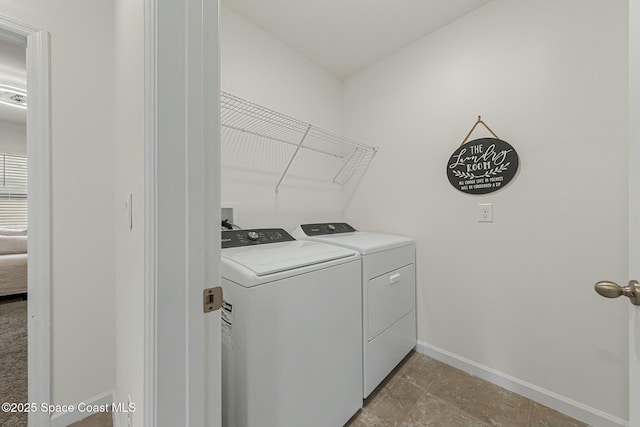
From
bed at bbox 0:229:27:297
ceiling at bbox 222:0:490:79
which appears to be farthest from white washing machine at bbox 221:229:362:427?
bed at bbox 0:229:27:297

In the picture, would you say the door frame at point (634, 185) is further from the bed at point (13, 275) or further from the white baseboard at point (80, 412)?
the bed at point (13, 275)

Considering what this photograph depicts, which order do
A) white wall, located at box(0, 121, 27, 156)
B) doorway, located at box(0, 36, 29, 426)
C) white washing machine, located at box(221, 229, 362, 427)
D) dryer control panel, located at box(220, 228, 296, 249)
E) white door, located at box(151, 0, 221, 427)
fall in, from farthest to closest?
white wall, located at box(0, 121, 27, 156) → doorway, located at box(0, 36, 29, 426) → dryer control panel, located at box(220, 228, 296, 249) → white washing machine, located at box(221, 229, 362, 427) → white door, located at box(151, 0, 221, 427)

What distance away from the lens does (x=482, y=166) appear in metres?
1.62

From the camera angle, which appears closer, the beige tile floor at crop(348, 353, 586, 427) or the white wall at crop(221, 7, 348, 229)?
the beige tile floor at crop(348, 353, 586, 427)

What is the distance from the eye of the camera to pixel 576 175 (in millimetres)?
1321

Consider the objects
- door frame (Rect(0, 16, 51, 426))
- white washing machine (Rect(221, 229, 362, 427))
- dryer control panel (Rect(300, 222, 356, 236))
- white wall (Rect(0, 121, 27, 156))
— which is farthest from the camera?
white wall (Rect(0, 121, 27, 156))

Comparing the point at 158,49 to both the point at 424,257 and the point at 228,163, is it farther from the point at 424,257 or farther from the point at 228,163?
the point at 424,257

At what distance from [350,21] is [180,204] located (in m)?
1.92

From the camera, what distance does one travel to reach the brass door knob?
612mm

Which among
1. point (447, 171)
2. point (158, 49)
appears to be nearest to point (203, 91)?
point (158, 49)

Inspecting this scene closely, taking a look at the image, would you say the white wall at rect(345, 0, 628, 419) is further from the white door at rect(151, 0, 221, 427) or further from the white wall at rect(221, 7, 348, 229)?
the white door at rect(151, 0, 221, 427)

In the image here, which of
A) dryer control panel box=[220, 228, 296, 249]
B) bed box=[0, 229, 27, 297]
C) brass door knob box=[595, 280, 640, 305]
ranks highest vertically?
dryer control panel box=[220, 228, 296, 249]

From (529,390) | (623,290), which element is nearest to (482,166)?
(623,290)

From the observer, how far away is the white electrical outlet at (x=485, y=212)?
160 cm
